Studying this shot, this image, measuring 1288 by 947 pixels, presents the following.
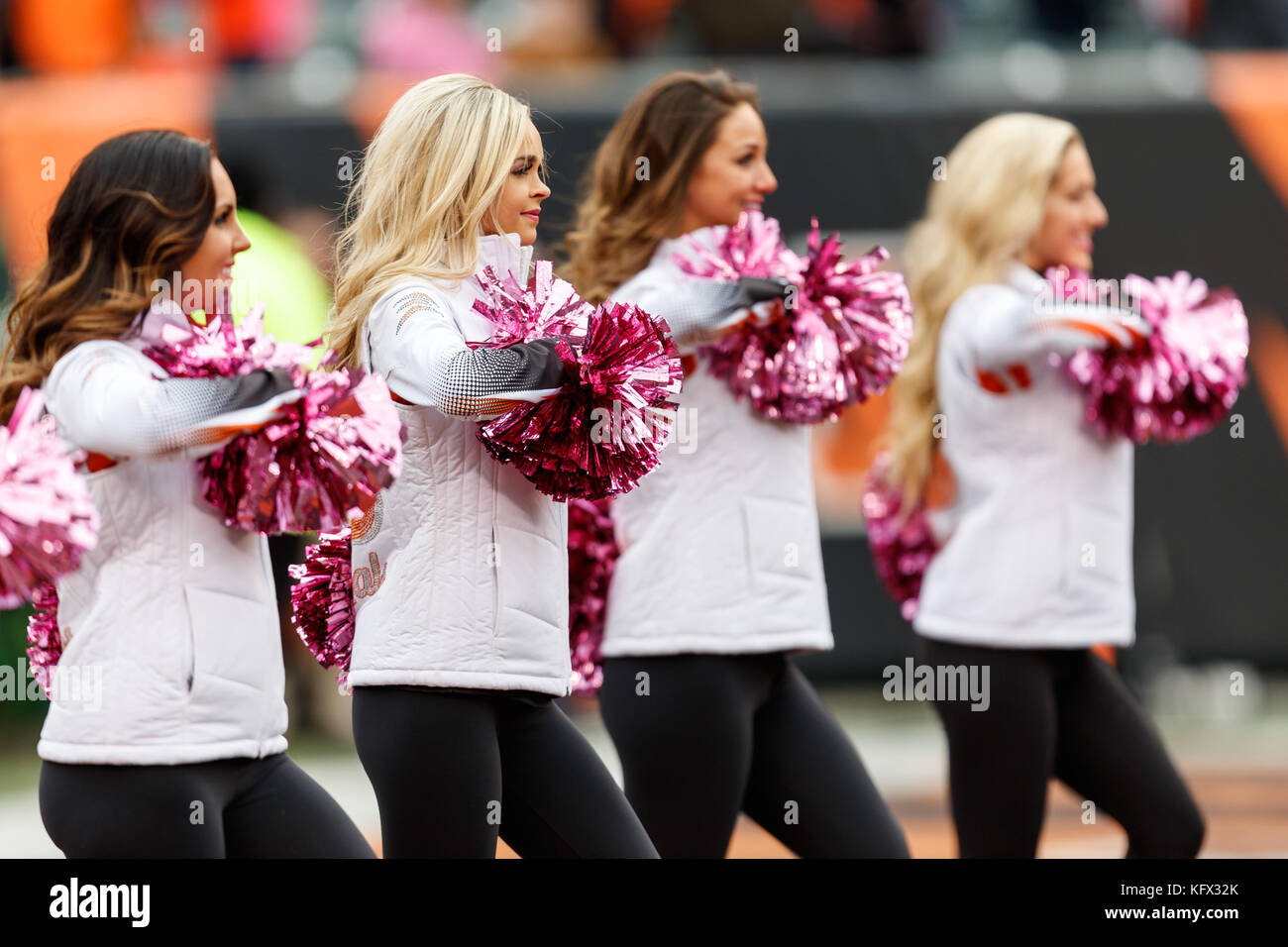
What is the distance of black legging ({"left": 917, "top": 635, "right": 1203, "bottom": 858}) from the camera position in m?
4.56

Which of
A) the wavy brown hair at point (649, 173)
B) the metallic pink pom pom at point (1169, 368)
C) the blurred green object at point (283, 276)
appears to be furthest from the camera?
the blurred green object at point (283, 276)

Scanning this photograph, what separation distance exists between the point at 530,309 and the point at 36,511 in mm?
841

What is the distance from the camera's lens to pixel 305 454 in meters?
3.50

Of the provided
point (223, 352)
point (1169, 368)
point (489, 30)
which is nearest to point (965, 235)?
point (1169, 368)

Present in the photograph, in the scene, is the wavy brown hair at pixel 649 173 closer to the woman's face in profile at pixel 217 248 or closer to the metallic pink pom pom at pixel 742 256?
the metallic pink pom pom at pixel 742 256

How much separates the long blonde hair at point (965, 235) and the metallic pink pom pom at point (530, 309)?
5.29ft

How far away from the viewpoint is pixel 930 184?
29.7ft

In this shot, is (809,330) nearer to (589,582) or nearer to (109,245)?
(589,582)

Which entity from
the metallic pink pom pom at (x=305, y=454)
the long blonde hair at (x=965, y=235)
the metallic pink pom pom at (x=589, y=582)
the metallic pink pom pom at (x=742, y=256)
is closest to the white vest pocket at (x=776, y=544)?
the metallic pink pom pom at (x=589, y=582)

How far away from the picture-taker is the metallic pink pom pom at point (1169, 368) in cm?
475

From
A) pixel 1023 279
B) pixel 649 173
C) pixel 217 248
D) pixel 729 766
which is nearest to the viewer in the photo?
pixel 217 248

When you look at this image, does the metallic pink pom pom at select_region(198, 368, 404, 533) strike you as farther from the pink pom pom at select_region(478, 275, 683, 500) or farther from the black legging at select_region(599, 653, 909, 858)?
the black legging at select_region(599, 653, 909, 858)

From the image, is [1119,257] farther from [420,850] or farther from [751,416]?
[420,850]

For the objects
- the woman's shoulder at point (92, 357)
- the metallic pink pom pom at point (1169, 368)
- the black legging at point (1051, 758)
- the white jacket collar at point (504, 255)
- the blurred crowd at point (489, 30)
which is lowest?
the black legging at point (1051, 758)
